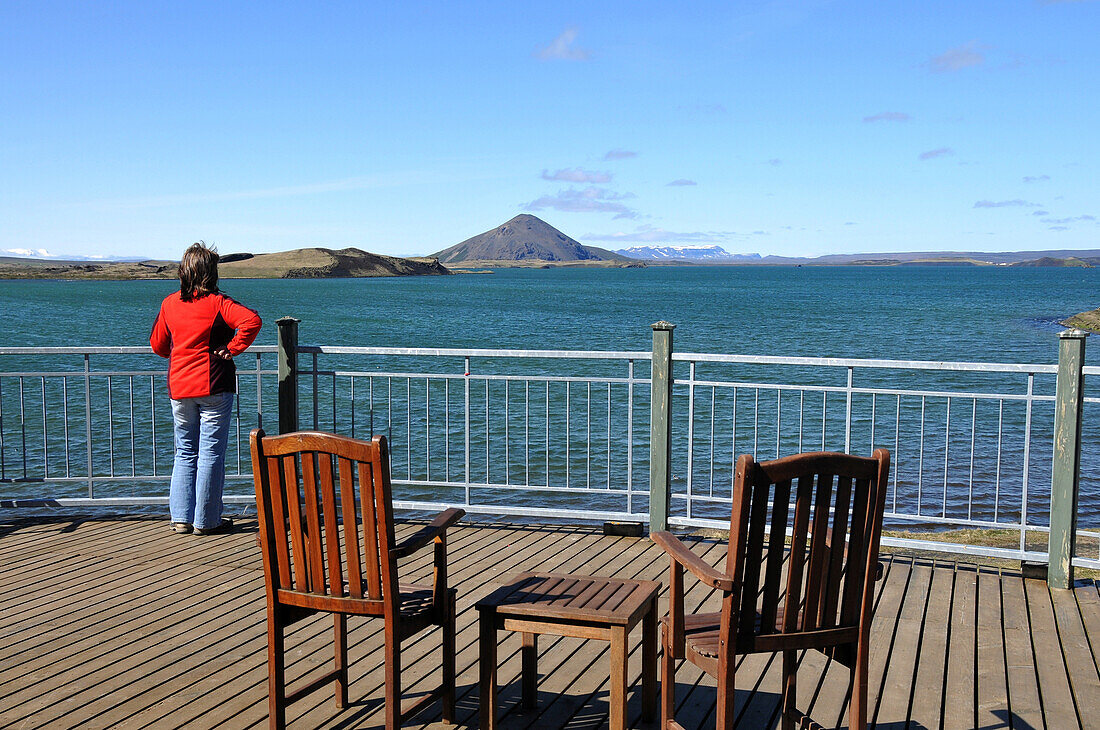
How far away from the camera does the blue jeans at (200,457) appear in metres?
5.83

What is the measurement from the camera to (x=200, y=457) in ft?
19.4

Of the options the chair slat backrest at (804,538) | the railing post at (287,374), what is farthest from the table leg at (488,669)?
the railing post at (287,374)

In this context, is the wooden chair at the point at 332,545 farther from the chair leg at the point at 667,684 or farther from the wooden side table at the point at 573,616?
the chair leg at the point at 667,684

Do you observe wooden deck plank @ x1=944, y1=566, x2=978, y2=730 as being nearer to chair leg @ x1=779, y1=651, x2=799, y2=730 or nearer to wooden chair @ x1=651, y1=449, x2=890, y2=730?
chair leg @ x1=779, y1=651, x2=799, y2=730

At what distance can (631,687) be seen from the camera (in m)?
3.96

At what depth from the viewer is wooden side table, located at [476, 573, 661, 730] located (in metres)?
3.12

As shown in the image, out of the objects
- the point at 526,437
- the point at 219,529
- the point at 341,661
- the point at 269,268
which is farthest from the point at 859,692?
the point at 269,268

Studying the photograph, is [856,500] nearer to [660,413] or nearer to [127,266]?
[660,413]

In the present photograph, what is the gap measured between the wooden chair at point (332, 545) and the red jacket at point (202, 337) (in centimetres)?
263

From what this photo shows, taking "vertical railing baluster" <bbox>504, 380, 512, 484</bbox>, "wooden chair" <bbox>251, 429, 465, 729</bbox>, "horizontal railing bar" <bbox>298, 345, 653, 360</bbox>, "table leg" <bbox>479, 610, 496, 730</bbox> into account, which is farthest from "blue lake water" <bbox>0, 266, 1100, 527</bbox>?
"wooden chair" <bbox>251, 429, 465, 729</bbox>

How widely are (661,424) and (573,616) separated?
9.96 ft

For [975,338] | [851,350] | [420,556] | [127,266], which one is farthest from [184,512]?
[127,266]

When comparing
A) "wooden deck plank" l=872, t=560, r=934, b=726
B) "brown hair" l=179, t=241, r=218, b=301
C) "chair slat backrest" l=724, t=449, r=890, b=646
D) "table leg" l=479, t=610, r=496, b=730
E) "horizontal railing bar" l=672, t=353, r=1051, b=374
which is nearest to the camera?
"chair slat backrest" l=724, t=449, r=890, b=646

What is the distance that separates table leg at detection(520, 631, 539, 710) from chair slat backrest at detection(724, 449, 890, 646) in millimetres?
966
